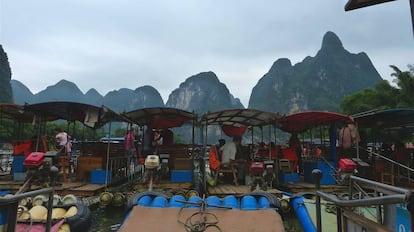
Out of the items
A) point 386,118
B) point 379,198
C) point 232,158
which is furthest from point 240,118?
point 379,198

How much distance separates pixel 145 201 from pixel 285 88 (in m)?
72.5

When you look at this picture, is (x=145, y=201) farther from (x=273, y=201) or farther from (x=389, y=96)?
(x=389, y=96)

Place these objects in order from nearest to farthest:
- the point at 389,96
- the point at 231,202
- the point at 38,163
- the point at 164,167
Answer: the point at 38,163 < the point at 231,202 < the point at 164,167 < the point at 389,96

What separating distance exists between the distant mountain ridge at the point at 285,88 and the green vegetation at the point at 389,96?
33.3 m

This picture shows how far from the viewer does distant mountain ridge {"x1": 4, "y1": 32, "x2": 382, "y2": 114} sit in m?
69.9

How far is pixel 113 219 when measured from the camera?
6426 millimetres

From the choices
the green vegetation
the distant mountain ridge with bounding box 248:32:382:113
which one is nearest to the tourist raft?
the green vegetation

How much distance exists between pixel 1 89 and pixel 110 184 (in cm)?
3978

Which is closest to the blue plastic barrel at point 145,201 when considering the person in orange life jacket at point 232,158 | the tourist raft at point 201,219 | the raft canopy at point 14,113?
the tourist raft at point 201,219

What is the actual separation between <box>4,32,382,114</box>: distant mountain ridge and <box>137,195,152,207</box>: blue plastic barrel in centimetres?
6204

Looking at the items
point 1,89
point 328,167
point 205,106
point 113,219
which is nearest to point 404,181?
point 328,167

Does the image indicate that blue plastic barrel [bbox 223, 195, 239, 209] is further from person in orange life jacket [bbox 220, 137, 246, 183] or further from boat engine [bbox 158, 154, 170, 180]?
person in orange life jacket [bbox 220, 137, 246, 183]

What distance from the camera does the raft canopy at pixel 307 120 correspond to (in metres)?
8.69

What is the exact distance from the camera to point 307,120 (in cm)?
948
